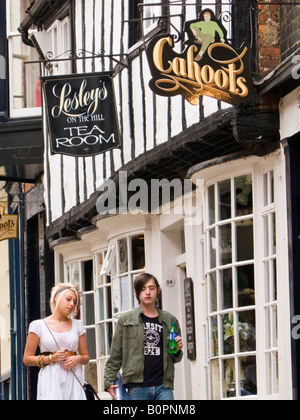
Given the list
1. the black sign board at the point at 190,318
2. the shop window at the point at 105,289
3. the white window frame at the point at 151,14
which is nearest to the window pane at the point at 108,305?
the shop window at the point at 105,289

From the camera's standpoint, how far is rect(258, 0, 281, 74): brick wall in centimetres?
→ 1090

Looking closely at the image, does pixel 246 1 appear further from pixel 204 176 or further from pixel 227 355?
pixel 227 355

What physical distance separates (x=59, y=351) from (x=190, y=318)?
3.40 meters

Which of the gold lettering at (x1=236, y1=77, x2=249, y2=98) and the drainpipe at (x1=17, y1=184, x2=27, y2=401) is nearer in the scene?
the gold lettering at (x1=236, y1=77, x2=249, y2=98)

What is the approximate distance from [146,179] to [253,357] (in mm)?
3013

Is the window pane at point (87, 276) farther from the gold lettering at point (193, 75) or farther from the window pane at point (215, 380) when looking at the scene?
the gold lettering at point (193, 75)

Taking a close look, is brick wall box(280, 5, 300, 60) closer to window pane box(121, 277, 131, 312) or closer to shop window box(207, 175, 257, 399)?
shop window box(207, 175, 257, 399)

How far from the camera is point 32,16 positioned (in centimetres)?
1834

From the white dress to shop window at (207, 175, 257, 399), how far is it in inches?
70.4

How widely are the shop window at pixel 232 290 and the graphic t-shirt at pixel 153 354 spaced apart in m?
1.29

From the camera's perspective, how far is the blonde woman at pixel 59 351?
9.92m

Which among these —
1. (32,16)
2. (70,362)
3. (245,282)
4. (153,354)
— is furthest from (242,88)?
(32,16)

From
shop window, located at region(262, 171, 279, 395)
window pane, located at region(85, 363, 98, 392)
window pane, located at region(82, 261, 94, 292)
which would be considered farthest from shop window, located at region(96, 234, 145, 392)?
shop window, located at region(262, 171, 279, 395)

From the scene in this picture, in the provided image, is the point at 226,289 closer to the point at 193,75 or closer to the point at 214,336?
the point at 214,336
